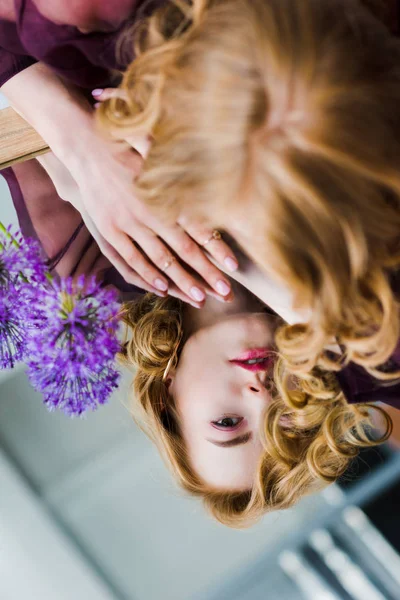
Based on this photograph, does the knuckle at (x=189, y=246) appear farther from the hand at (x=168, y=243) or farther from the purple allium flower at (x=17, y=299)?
the purple allium flower at (x=17, y=299)

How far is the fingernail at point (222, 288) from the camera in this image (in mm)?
718

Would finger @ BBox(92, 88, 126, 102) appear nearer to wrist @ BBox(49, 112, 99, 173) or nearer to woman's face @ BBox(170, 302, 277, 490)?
wrist @ BBox(49, 112, 99, 173)

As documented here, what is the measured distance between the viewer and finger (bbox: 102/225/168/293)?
0.73 meters

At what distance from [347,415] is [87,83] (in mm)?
526

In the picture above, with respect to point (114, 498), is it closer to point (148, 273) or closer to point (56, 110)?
point (148, 273)

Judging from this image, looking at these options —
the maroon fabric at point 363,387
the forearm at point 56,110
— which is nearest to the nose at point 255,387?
the maroon fabric at point 363,387

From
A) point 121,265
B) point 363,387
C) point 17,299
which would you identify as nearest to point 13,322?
point 17,299

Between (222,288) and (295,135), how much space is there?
0.25 m

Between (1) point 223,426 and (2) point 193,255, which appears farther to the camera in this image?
(1) point 223,426

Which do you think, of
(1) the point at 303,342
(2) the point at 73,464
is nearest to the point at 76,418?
(2) the point at 73,464

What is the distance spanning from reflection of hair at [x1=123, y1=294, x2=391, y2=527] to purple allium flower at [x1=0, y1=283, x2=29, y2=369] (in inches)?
5.5

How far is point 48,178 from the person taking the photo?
876 millimetres

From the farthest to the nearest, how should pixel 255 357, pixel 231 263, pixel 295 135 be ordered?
pixel 255 357
pixel 231 263
pixel 295 135

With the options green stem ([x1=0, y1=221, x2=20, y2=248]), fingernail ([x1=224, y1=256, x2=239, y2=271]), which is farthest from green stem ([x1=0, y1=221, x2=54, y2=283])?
fingernail ([x1=224, y1=256, x2=239, y2=271])
